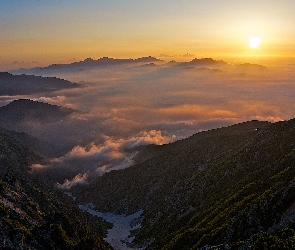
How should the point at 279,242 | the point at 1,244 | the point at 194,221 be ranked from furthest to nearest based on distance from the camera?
the point at 194,221, the point at 1,244, the point at 279,242

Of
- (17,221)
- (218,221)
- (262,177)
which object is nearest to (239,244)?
(218,221)

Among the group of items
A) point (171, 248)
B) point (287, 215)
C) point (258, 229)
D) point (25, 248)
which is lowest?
point (171, 248)

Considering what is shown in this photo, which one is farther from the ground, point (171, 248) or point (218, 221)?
point (218, 221)

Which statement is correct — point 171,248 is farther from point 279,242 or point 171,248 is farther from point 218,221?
point 279,242

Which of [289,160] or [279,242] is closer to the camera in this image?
[279,242]

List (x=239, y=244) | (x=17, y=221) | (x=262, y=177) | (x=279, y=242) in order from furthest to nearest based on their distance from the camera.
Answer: (x=262, y=177)
(x=17, y=221)
(x=239, y=244)
(x=279, y=242)

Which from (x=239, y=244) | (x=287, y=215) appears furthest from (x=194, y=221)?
(x=239, y=244)

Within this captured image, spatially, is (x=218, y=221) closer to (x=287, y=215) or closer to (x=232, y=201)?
(x=232, y=201)

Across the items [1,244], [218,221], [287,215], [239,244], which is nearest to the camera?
[239,244]

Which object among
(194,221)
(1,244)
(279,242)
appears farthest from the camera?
(194,221)
